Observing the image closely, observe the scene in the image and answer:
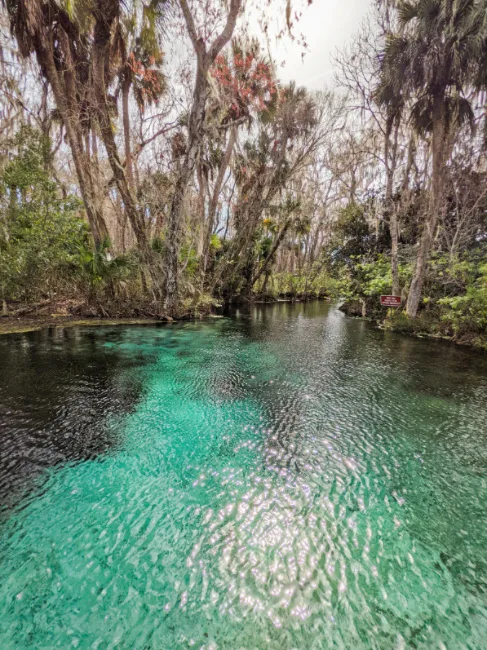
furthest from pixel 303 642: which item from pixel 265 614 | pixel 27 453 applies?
pixel 27 453

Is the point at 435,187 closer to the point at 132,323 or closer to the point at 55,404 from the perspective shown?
the point at 132,323

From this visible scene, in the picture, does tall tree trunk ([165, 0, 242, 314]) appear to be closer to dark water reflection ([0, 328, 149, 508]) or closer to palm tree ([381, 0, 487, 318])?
dark water reflection ([0, 328, 149, 508])

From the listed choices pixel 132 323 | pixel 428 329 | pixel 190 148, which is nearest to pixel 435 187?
pixel 428 329

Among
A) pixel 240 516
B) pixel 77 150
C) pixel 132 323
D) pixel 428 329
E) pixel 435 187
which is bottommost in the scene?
pixel 240 516

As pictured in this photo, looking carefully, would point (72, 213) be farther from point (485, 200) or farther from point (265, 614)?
point (485, 200)

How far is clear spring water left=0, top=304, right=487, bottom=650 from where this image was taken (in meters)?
1.51

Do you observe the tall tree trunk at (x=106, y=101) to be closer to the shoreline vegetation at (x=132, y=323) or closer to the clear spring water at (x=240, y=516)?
the shoreline vegetation at (x=132, y=323)

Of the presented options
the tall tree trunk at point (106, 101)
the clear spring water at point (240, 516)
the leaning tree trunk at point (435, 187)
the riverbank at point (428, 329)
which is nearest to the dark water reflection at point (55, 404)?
the clear spring water at point (240, 516)

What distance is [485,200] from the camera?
12266 millimetres

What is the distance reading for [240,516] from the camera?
217 centimetres

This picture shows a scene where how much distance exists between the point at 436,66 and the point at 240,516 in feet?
41.4

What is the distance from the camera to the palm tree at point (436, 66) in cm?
783

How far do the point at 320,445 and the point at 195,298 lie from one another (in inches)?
384

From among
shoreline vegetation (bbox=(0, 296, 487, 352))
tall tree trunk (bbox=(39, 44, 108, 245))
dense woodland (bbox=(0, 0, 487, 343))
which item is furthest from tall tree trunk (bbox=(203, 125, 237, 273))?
tall tree trunk (bbox=(39, 44, 108, 245))
